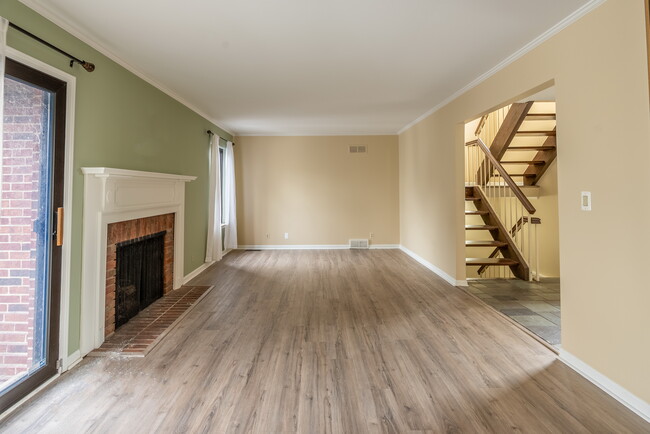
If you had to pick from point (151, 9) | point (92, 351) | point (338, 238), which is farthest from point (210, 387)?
point (338, 238)

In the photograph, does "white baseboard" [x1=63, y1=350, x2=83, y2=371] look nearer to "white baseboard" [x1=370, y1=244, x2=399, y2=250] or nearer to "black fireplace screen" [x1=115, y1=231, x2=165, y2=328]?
"black fireplace screen" [x1=115, y1=231, x2=165, y2=328]

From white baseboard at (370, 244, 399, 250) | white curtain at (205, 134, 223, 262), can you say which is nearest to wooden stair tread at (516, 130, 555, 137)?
white baseboard at (370, 244, 399, 250)

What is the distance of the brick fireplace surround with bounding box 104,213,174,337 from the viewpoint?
2.69 meters

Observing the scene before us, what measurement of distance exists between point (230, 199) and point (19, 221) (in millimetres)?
4498

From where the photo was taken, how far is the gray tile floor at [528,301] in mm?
2852

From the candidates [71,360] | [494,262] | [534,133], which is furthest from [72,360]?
[534,133]

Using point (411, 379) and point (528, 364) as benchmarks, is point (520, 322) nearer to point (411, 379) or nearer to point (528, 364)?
point (528, 364)

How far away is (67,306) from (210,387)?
4.15 feet

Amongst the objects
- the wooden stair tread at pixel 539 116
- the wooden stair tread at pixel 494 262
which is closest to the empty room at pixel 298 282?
the wooden stair tread at pixel 494 262

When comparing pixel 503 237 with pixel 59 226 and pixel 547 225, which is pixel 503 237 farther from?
pixel 59 226

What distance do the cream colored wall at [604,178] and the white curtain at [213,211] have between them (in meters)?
4.58

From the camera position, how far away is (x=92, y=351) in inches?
96.3

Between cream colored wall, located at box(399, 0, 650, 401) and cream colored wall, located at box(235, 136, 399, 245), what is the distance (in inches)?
171

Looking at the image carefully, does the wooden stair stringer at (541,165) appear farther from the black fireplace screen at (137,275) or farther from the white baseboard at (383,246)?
the black fireplace screen at (137,275)
